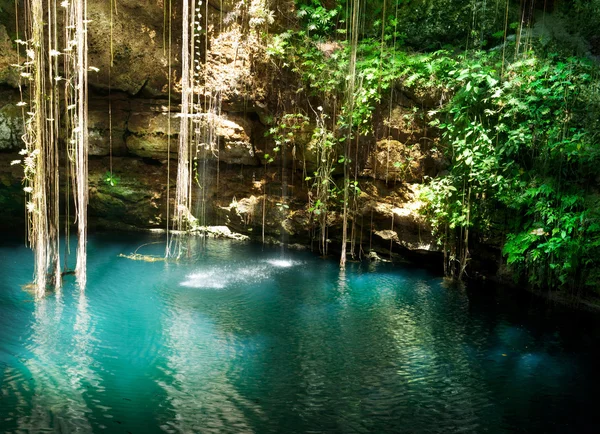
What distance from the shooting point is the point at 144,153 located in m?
9.03

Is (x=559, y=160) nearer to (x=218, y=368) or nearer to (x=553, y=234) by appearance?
(x=553, y=234)

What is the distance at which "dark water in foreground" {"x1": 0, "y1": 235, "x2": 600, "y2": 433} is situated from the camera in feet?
12.2

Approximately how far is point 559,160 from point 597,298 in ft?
5.64

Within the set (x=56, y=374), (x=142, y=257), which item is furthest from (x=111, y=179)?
(x=56, y=374)

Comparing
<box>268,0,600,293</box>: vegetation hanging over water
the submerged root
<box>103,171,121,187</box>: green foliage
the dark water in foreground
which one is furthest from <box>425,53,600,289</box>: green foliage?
<box>103,171,121,187</box>: green foliage

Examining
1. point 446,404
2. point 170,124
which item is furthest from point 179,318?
point 170,124

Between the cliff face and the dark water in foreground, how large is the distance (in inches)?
61.9

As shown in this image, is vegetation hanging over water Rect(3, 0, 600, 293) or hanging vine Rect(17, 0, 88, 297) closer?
hanging vine Rect(17, 0, 88, 297)

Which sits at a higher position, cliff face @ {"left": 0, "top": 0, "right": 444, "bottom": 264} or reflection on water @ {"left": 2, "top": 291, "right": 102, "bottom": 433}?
cliff face @ {"left": 0, "top": 0, "right": 444, "bottom": 264}

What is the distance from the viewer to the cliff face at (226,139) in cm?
790

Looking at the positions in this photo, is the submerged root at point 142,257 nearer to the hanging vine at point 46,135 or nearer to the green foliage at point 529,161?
the hanging vine at point 46,135

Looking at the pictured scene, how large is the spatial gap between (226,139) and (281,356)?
192 inches

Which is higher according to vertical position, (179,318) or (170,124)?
(170,124)

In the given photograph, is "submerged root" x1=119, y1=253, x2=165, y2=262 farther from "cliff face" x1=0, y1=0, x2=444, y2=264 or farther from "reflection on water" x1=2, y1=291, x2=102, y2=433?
"reflection on water" x1=2, y1=291, x2=102, y2=433
